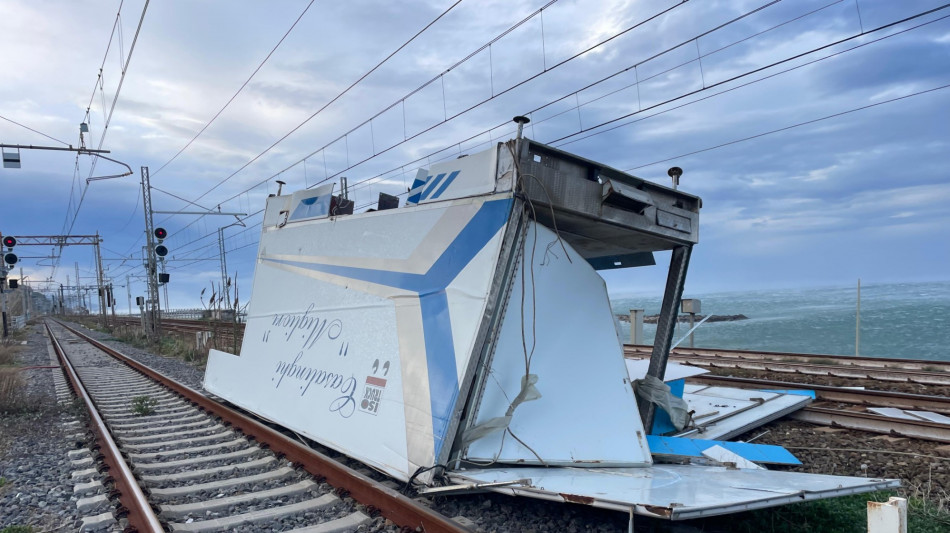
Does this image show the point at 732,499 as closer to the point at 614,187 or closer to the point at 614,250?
the point at 614,187

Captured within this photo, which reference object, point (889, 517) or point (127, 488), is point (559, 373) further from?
point (127, 488)

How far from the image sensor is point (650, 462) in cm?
513

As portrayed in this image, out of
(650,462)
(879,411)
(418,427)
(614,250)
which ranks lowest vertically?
(879,411)

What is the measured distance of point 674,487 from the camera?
3.96 m

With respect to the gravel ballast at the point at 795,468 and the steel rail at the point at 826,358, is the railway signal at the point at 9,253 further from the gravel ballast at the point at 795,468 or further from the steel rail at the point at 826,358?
the steel rail at the point at 826,358

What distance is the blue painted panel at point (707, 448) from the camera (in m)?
5.59

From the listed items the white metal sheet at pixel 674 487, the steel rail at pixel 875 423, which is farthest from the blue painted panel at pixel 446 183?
the steel rail at pixel 875 423

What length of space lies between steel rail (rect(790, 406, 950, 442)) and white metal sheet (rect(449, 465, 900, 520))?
13.5 feet

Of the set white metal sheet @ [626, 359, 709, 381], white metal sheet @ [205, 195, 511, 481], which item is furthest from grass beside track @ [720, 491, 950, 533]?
white metal sheet @ [626, 359, 709, 381]

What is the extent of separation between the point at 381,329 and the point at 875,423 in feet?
22.3

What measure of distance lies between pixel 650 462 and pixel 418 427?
6.68 feet

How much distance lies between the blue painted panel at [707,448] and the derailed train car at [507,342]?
0.20 m

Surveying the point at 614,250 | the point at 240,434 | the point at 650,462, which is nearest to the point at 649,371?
the point at 614,250

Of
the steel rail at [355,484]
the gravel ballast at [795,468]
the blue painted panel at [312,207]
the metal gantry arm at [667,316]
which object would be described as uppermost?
the blue painted panel at [312,207]
